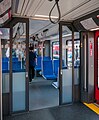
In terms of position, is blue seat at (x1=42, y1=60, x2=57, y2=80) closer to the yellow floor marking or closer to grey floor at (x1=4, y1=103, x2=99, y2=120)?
the yellow floor marking

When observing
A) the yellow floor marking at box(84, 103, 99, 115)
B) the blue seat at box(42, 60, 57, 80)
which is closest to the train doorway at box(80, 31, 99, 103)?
the yellow floor marking at box(84, 103, 99, 115)

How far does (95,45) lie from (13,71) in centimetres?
240

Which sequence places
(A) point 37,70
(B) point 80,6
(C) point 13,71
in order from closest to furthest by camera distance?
(B) point 80,6 → (C) point 13,71 → (A) point 37,70

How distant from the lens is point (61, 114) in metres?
3.90

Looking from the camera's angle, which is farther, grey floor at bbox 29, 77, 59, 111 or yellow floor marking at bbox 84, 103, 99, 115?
grey floor at bbox 29, 77, 59, 111

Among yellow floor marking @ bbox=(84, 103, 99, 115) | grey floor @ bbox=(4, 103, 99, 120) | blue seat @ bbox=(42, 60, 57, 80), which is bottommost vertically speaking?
grey floor @ bbox=(4, 103, 99, 120)

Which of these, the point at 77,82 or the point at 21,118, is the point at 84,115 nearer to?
the point at 77,82

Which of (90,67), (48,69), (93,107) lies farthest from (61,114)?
(48,69)

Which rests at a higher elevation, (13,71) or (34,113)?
(13,71)

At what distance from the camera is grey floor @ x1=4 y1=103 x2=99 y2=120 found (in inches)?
146

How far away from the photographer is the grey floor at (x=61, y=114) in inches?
146

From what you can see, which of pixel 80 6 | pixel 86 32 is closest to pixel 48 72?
pixel 86 32

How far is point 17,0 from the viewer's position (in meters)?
2.64

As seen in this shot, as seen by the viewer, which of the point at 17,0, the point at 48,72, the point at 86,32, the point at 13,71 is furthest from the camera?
the point at 48,72
